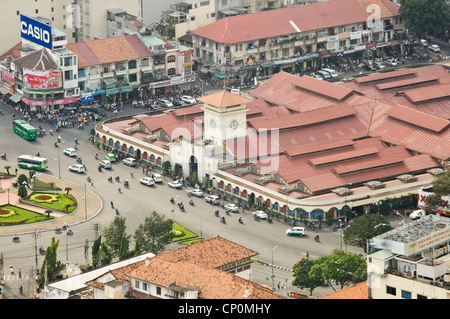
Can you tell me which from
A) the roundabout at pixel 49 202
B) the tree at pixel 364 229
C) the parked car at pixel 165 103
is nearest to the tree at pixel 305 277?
the tree at pixel 364 229

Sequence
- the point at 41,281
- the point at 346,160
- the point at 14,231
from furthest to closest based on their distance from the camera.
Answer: the point at 346,160
the point at 14,231
the point at 41,281

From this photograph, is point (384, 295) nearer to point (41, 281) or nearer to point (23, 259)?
point (41, 281)

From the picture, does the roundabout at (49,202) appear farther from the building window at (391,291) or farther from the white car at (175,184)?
the building window at (391,291)

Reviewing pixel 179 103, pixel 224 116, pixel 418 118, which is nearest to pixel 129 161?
pixel 224 116

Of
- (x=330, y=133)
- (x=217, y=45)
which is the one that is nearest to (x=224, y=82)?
(x=217, y=45)

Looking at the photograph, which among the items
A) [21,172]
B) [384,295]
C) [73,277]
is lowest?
[21,172]

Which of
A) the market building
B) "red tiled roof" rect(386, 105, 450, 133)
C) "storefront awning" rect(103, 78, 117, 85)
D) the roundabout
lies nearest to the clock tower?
the market building

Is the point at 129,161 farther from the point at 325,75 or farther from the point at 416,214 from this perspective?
the point at 325,75
